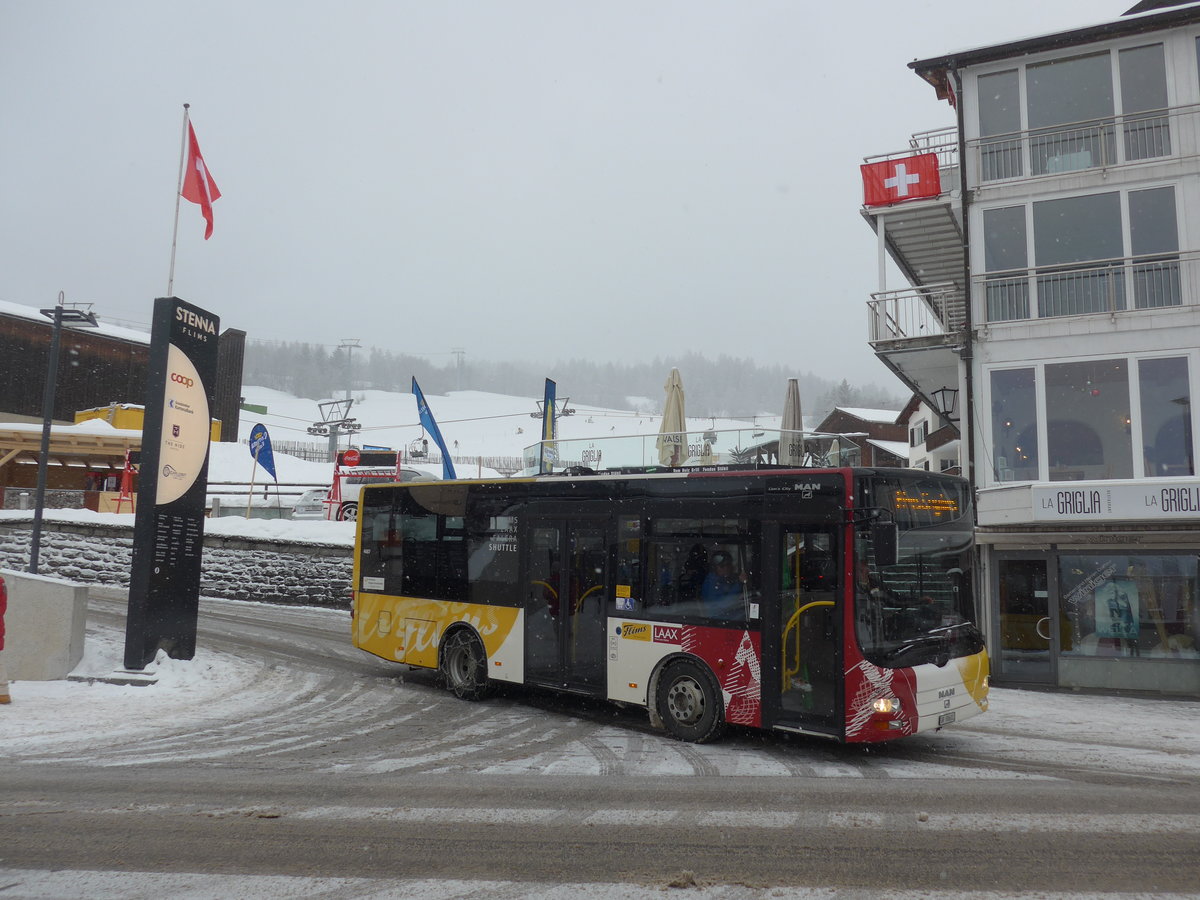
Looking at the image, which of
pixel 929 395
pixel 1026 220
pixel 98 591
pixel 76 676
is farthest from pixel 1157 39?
pixel 98 591

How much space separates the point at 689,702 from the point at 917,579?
277 cm

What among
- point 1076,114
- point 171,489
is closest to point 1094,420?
point 1076,114

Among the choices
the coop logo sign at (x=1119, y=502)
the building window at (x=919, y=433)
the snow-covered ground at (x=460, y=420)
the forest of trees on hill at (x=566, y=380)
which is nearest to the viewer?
the coop logo sign at (x=1119, y=502)

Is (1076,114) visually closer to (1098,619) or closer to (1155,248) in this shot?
(1155,248)

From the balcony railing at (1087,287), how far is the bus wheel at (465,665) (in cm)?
1191

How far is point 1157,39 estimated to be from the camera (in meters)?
16.5

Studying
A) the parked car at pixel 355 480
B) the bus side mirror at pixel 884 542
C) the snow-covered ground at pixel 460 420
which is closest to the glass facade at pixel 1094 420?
the bus side mirror at pixel 884 542

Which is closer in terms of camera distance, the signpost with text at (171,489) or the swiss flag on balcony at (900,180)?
the signpost with text at (171,489)

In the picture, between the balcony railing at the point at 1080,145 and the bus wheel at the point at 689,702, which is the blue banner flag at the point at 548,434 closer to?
the bus wheel at the point at 689,702

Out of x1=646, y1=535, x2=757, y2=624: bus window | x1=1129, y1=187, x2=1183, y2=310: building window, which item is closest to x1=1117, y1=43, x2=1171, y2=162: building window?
x1=1129, y1=187, x2=1183, y2=310: building window

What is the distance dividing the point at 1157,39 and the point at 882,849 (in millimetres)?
17379

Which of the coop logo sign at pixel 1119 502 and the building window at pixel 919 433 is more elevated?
the building window at pixel 919 433

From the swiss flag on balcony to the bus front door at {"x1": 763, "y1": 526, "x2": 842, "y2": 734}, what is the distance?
11.8 m

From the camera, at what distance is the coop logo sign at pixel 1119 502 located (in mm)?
13680
